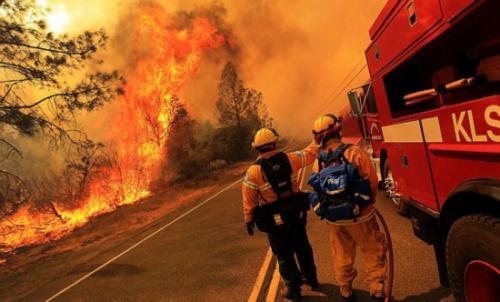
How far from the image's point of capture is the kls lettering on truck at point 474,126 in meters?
2.34

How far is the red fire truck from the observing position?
2527 millimetres

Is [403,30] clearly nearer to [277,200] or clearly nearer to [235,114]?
[277,200]

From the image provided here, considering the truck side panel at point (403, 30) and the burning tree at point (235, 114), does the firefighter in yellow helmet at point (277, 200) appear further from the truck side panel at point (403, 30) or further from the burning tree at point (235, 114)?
the burning tree at point (235, 114)

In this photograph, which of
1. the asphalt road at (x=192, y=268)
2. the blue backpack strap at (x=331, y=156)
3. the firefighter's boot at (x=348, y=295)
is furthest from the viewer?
the asphalt road at (x=192, y=268)

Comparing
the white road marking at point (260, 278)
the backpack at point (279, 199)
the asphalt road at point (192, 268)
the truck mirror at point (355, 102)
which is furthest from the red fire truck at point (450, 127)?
the truck mirror at point (355, 102)

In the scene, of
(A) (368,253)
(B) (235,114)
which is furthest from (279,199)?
(B) (235,114)

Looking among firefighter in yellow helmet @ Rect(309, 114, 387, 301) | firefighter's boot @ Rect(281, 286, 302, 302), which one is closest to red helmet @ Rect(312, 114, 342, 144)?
firefighter in yellow helmet @ Rect(309, 114, 387, 301)

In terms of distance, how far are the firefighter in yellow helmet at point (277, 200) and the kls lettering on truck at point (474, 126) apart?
6.33 ft

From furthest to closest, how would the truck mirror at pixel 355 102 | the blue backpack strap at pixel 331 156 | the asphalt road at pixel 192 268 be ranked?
1. the truck mirror at pixel 355 102
2. the asphalt road at pixel 192 268
3. the blue backpack strap at pixel 331 156

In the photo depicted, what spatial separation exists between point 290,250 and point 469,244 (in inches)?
86.7

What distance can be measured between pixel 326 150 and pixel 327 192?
1.52 feet

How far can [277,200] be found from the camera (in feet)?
14.5

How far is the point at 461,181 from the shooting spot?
2994 mm

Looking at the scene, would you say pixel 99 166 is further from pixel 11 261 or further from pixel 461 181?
pixel 461 181
